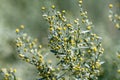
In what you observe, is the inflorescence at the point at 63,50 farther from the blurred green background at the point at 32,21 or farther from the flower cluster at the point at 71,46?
the blurred green background at the point at 32,21

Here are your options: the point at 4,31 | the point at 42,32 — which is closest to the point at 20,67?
the point at 4,31

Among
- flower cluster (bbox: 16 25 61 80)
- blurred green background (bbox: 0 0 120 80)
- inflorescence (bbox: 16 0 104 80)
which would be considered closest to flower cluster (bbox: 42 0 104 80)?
inflorescence (bbox: 16 0 104 80)

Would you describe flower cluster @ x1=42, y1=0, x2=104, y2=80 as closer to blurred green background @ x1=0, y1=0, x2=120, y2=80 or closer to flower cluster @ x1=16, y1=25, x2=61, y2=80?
flower cluster @ x1=16, y1=25, x2=61, y2=80

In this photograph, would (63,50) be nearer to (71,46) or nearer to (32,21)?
(71,46)

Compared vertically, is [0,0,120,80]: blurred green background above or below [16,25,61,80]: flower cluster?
above

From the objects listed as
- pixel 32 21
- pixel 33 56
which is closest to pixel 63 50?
pixel 33 56

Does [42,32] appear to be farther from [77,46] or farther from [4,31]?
[77,46]

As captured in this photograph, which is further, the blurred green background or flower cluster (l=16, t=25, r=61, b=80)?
the blurred green background

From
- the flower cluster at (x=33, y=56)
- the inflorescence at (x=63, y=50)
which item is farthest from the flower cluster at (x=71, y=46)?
the flower cluster at (x=33, y=56)
